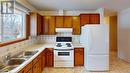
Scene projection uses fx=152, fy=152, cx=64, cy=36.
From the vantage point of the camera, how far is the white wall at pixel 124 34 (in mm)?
6574

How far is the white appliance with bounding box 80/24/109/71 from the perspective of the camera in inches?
197

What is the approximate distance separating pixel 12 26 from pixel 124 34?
5.01 m

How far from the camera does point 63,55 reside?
18.1 ft

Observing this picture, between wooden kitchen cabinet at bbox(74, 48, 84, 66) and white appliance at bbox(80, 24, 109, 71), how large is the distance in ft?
2.00

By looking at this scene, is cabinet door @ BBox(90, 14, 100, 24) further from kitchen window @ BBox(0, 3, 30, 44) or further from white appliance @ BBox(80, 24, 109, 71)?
kitchen window @ BBox(0, 3, 30, 44)

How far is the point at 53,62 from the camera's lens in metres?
5.59

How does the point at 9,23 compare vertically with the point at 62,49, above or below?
above

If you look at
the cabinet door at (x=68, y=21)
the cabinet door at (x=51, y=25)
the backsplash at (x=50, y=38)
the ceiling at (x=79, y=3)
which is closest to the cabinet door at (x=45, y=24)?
the cabinet door at (x=51, y=25)

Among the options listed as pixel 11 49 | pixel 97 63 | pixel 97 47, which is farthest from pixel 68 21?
pixel 11 49

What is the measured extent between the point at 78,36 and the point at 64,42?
74cm

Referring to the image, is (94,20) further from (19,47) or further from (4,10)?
(4,10)

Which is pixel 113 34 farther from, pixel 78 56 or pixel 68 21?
pixel 78 56

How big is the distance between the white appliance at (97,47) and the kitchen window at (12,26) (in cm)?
218

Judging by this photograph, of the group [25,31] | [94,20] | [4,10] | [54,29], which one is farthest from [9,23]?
[94,20]
